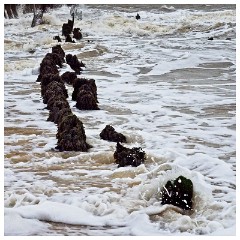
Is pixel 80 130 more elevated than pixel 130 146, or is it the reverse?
pixel 80 130

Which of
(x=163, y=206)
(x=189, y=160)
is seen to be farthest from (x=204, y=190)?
(x=189, y=160)

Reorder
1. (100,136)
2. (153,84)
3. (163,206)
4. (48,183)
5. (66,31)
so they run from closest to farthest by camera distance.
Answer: (163,206), (48,183), (100,136), (153,84), (66,31)

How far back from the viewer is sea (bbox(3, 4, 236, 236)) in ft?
12.6

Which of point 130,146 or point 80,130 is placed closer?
point 80,130

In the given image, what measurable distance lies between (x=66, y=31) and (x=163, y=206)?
1525 cm

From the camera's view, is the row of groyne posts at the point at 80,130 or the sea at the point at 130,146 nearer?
the sea at the point at 130,146

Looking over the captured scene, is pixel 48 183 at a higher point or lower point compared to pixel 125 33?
lower

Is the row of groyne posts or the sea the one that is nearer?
the sea

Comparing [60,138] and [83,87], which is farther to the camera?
[83,87]

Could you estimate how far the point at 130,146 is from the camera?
231 inches

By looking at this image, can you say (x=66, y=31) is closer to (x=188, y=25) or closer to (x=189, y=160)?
(x=188, y=25)

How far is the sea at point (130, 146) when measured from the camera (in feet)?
12.6

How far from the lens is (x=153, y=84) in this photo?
1038 cm
